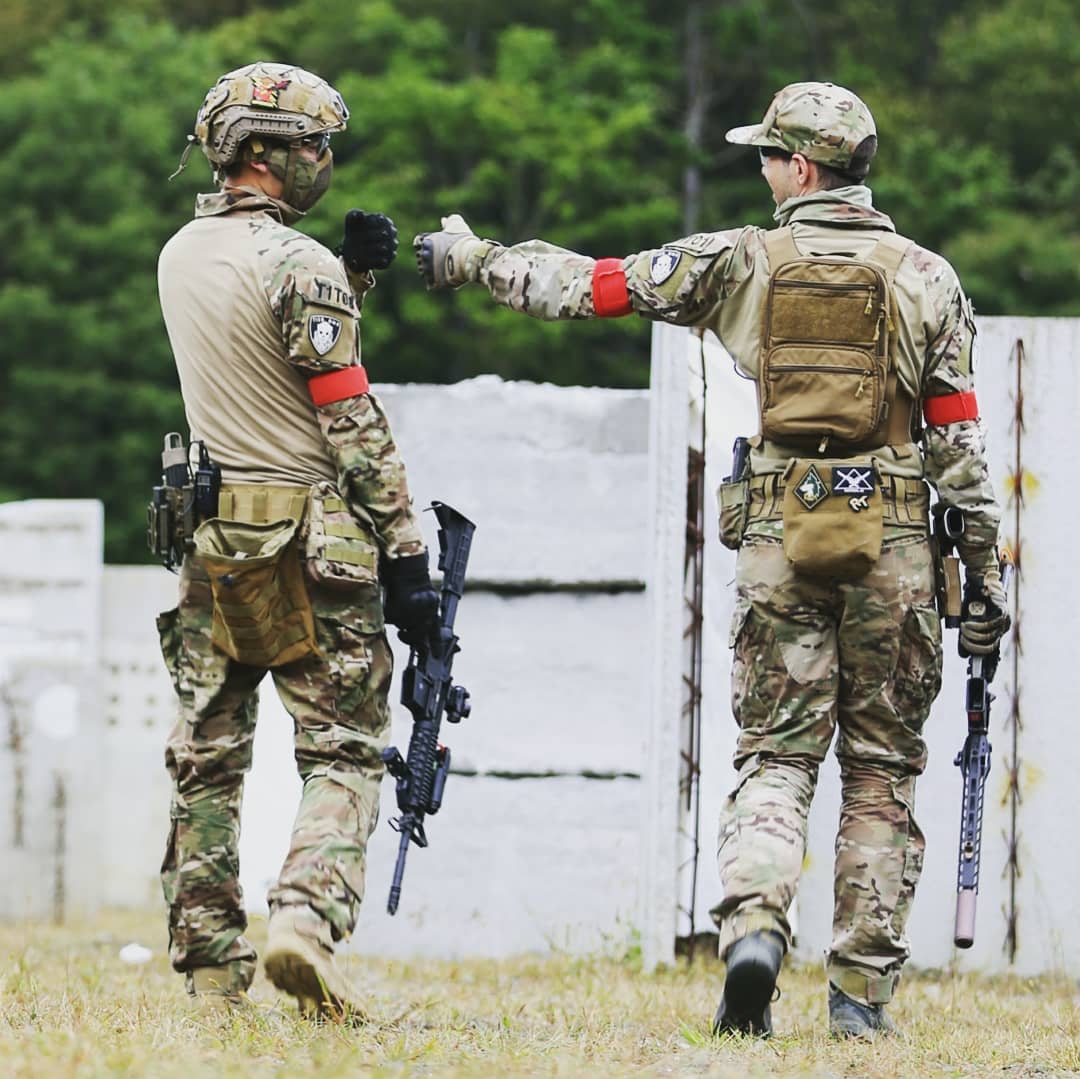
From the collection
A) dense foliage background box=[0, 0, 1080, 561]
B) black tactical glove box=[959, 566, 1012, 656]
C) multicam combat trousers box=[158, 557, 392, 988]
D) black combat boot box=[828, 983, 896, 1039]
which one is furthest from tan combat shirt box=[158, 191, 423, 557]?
dense foliage background box=[0, 0, 1080, 561]

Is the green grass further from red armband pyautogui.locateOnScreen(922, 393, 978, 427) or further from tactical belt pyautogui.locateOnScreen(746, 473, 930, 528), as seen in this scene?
red armband pyautogui.locateOnScreen(922, 393, 978, 427)

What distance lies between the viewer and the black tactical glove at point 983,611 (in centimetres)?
553

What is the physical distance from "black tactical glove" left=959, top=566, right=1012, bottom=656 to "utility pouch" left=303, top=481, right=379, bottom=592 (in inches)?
57.6

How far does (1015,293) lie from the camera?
34.2 meters

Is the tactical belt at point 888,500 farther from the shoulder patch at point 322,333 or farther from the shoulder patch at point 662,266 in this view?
the shoulder patch at point 322,333

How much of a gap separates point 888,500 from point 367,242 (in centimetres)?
147

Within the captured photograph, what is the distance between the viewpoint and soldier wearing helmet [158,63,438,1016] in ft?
17.8

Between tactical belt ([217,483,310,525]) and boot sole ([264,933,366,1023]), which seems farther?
tactical belt ([217,483,310,525])

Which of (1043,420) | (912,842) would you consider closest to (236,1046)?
(912,842)

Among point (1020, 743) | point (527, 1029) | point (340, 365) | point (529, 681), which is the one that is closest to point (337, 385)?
point (340, 365)

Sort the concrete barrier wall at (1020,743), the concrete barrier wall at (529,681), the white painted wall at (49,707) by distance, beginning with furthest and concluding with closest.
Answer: the white painted wall at (49,707), the concrete barrier wall at (529,681), the concrete barrier wall at (1020,743)

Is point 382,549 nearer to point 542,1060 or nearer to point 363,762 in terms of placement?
point 363,762

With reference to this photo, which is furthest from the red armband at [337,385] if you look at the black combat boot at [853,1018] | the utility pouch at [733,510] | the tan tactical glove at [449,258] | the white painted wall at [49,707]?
the white painted wall at [49,707]

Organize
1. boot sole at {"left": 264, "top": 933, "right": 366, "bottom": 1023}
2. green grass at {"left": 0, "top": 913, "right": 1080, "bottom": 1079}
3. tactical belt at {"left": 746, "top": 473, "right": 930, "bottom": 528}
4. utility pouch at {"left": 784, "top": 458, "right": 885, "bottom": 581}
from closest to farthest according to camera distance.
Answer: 1. green grass at {"left": 0, "top": 913, "right": 1080, "bottom": 1079}
2. boot sole at {"left": 264, "top": 933, "right": 366, "bottom": 1023}
3. utility pouch at {"left": 784, "top": 458, "right": 885, "bottom": 581}
4. tactical belt at {"left": 746, "top": 473, "right": 930, "bottom": 528}
